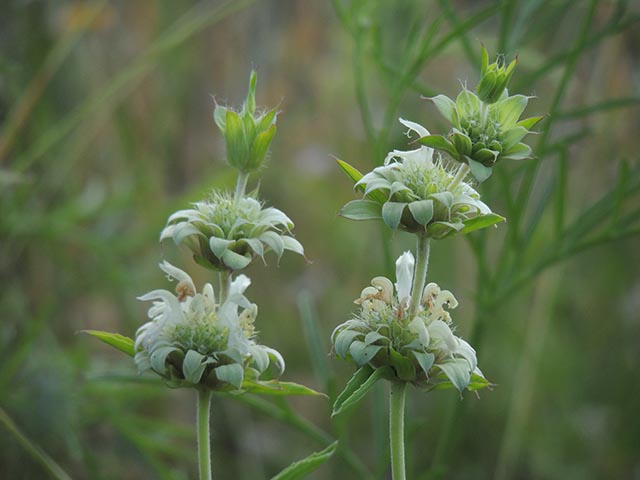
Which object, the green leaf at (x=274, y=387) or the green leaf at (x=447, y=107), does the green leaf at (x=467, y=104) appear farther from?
the green leaf at (x=274, y=387)

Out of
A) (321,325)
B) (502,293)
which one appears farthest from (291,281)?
(502,293)

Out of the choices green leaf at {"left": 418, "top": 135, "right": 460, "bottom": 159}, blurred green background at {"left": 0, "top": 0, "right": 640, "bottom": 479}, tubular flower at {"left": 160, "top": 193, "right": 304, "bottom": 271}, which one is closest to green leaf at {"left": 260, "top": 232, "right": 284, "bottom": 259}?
tubular flower at {"left": 160, "top": 193, "right": 304, "bottom": 271}

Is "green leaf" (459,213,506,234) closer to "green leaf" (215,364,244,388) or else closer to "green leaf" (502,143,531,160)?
"green leaf" (502,143,531,160)

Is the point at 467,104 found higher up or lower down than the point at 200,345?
higher up

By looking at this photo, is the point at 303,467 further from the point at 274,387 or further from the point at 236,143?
the point at 236,143

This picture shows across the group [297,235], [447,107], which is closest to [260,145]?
[447,107]
